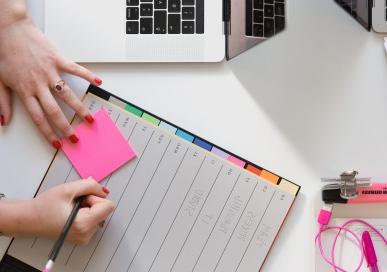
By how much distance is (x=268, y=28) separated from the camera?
945 millimetres

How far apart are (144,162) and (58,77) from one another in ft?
0.69

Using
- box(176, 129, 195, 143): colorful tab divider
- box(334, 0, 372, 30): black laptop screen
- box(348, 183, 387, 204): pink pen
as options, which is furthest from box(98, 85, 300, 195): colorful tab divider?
box(334, 0, 372, 30): black laptop screen

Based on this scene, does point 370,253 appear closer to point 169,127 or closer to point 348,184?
point 348,184

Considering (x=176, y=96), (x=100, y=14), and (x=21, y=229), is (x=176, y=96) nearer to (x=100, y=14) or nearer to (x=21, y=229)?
(x=100, y=14)

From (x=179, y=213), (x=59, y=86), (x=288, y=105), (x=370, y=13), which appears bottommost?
(x=179, y=213)

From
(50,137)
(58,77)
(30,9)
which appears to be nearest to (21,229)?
(50,137)

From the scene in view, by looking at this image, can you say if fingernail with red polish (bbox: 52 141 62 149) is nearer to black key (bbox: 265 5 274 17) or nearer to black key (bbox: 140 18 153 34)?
black key (bbox: 140 18 153 34)

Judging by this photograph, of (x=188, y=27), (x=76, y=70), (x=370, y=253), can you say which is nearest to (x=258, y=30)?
(x=188, y=27)

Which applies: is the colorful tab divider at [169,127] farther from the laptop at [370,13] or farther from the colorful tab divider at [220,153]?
the laptop at [370,13]

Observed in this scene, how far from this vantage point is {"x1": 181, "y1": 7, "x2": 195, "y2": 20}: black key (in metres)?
0.93

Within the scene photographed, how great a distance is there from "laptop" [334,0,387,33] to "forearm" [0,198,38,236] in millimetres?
648

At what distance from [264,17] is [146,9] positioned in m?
0.21

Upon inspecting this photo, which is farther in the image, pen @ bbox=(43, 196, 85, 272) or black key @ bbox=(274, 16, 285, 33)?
black key @ bbox=(274, 16, 285, 33)

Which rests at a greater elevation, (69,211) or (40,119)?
(40,119)
